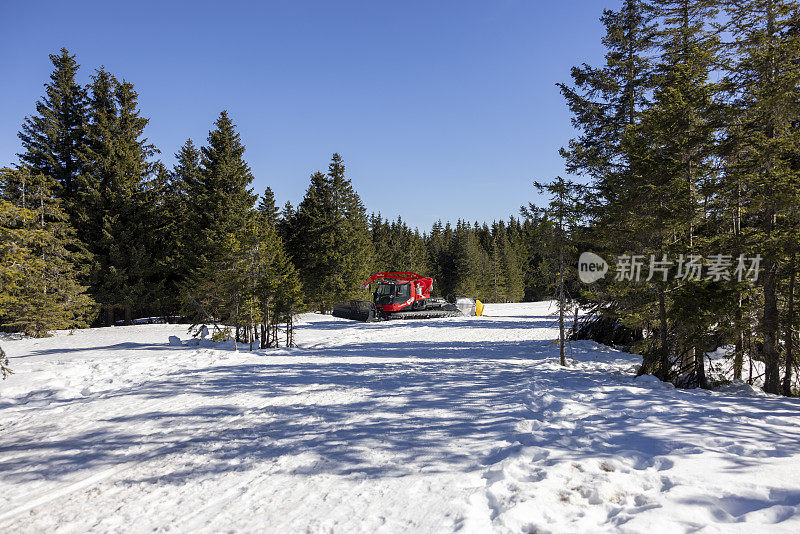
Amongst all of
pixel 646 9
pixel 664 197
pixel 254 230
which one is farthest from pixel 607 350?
pixel 254 230

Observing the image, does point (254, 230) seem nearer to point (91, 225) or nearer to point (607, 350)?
point (607, 350)

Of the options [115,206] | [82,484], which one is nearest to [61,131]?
[115,206]

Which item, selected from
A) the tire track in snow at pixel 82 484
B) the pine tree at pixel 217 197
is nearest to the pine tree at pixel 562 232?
the tire track in snow at pixel 82 484

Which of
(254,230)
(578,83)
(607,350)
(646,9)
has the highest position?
(646,9)

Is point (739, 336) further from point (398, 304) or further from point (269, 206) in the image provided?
point (269, 206)

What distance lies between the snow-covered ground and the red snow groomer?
1551cm

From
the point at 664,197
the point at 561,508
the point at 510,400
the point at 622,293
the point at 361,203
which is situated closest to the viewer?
the point at 561,508

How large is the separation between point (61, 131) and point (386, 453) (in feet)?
99.6

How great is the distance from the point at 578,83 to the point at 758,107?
9.26 m

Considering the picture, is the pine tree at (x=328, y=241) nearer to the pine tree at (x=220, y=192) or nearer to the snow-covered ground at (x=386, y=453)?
the pine tree at (x=220, y=192)

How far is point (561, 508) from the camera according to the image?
3.31 metres

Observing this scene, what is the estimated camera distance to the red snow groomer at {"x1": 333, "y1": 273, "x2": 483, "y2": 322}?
24.6 m

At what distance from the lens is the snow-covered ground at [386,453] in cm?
325

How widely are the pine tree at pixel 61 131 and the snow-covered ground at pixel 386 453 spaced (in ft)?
69.1
